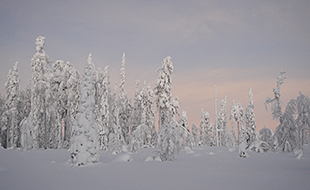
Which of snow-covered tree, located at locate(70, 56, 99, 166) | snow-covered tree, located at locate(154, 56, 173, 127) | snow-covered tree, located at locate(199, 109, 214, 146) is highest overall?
snow-covered tree, located at locate(154, 56, 173, 127)

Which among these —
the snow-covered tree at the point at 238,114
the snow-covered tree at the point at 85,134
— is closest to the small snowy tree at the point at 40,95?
the snow-covered tree at the point at 85,134

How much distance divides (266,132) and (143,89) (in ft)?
85.3

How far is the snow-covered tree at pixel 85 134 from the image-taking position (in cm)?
1095

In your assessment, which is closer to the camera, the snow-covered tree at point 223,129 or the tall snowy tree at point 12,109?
the tall snowy tree at point 12,109

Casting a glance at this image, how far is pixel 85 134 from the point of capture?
11211 mm

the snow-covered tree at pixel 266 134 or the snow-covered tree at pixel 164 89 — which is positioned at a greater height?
the snow-covered tree at pixel 164 89

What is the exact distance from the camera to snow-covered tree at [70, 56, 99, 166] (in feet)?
35.9

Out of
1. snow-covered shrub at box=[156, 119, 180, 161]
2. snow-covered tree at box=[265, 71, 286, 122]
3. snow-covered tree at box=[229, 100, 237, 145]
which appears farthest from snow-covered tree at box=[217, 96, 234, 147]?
snow-covered shrub at box=[156, 119, 180, 161]

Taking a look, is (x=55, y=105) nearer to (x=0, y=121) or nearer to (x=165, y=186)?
(x=0, y=121)

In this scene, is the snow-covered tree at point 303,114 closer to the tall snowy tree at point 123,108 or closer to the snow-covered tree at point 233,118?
the tall snowy tree at point 123,108

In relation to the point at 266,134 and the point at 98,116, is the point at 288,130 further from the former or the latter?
the point at 98,116

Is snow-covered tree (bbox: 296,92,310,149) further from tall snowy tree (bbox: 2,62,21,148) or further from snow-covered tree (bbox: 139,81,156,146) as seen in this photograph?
tall snowy tree (bbox: 2,62,21,148)

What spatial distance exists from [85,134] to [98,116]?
70.7 feet

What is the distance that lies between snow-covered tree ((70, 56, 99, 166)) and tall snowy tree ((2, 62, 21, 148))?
33.4 metres
